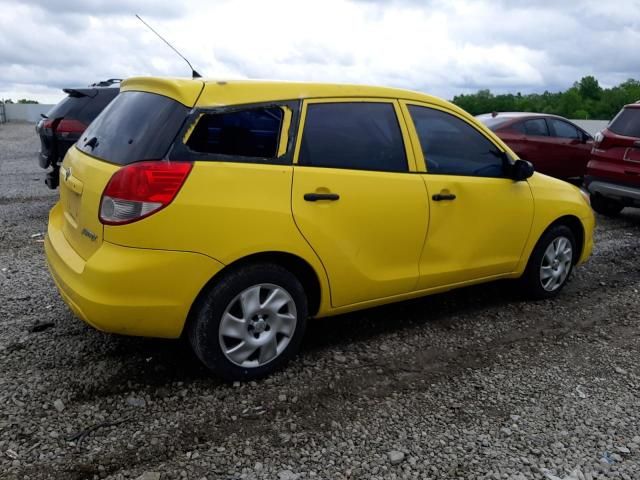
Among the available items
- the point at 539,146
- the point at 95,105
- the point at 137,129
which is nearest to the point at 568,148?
the point at 539,146

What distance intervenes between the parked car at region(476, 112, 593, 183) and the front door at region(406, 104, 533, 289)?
22.9ft

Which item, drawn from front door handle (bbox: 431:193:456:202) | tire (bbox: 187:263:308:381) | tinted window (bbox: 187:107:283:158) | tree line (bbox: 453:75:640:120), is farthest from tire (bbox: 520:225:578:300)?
tree line (bbox: 453:75:640:120)

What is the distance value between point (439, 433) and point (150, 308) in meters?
1.64

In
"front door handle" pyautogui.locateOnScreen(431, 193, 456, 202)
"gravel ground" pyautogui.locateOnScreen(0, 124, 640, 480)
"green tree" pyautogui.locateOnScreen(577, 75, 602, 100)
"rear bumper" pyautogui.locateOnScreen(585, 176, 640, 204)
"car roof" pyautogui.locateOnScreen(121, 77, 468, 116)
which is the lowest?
"gravel ground" pyautogui.locateOnScreen(0, 124, 640, 480)

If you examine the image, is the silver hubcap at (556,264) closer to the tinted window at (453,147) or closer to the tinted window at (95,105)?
the tinted window at (453,147)

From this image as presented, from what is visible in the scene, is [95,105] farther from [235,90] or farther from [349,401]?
[349,401]

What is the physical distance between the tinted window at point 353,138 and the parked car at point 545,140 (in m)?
7.89

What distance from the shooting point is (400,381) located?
3615mm

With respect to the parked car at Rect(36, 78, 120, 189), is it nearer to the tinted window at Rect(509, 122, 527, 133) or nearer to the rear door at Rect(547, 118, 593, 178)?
the tinted window at Rect(509, 122, 527, 133)

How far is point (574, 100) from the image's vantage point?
164ft

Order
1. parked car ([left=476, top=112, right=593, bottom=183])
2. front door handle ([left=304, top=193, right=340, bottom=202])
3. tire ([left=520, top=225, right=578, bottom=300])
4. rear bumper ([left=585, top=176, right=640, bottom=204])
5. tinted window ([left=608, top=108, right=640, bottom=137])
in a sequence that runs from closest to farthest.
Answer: front door handle ([left=304, top=193, right=340, bottom=202]) < tire ([left=520, top=225, right=578, bottom=300]) < rear bumper ([left=585, top=176, right=640, bottom=204]) < tinted window ([left=608, top=108, right=640, bottom=137]) < parked car ([left=476, top=112, right=593, bottom=183])

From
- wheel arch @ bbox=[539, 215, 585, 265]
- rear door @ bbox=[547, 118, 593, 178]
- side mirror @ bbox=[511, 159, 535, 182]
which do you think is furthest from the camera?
rear door @ bbox=[547, 118, 593, 178]

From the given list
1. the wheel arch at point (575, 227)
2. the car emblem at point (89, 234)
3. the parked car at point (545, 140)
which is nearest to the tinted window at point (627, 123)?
the parked car at point (545, 140)

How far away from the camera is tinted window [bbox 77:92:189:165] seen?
3121mm
